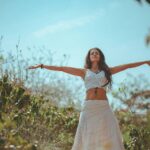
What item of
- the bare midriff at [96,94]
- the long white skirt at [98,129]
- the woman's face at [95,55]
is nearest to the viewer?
the long white skirt at [98,129]

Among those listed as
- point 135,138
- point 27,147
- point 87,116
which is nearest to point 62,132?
point 135,138

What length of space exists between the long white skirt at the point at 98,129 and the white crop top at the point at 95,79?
9.9 inches

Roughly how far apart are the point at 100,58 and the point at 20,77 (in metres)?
5.24

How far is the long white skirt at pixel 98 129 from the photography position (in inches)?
272

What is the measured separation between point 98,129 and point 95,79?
779 mm

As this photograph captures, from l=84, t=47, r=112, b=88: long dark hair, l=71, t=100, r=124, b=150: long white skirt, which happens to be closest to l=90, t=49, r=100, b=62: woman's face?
l=84, t=47, r=112, b=88: long dark hair

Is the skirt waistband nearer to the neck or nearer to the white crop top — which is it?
the white crop top

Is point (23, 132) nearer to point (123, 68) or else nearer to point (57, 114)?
point (57, 114)

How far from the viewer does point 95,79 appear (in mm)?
7090

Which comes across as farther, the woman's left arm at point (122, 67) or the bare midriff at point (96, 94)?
the woman's left arm at point (122, 67)

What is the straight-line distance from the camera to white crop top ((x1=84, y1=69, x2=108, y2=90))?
23.1 ft

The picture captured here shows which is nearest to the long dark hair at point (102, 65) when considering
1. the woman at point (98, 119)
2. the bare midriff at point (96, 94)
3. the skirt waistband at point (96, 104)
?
the woman at point (98, 119)

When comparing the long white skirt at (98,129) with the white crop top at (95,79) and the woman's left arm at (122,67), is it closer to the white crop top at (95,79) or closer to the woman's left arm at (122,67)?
the white crop top at (95,79)

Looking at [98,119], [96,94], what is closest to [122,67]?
[96,94]
